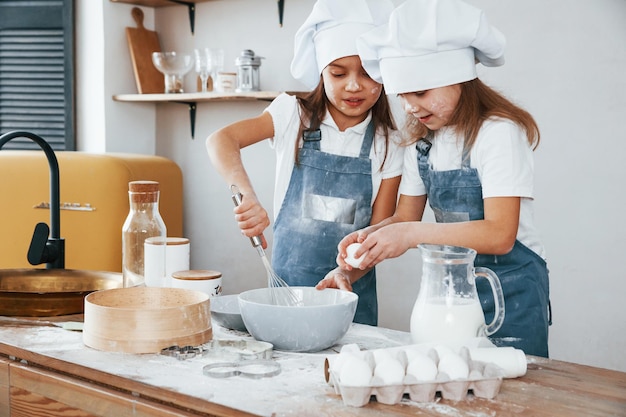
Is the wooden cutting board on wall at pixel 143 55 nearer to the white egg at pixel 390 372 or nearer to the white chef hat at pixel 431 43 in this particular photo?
the white chef hat at pixel 431 43

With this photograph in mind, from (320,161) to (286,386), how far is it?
3.57ft

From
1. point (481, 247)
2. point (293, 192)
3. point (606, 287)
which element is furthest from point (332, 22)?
point (606, 287)

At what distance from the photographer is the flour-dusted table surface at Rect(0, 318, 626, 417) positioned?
1.09 m

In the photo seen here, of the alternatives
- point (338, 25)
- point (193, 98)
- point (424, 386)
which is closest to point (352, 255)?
point (424, 386)

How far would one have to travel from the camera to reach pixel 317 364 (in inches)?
51.6

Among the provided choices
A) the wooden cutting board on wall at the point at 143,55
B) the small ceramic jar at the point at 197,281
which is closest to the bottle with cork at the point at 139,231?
the small ceramic jar at the point at 197,281

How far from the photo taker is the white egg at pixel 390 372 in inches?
43.5

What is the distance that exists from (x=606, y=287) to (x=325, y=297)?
62.0 inches

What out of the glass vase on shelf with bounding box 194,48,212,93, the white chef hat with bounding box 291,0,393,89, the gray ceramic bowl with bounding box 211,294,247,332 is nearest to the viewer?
the gray ceramic bowl with bounding box 211,294,247,332

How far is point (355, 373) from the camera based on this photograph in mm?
1098

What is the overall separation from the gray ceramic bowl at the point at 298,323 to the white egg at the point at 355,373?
24cm

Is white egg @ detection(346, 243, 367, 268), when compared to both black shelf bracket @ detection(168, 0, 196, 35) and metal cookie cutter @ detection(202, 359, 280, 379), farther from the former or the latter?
black shelf bracket @ detection(168, 0, 196, 35)

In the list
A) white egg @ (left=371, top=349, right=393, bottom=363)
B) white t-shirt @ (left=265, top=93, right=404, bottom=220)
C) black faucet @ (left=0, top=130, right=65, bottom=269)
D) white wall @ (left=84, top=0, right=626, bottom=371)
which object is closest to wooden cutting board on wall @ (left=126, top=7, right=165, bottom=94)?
white wall @ (left=84, top=0, right=626, bottom=371)

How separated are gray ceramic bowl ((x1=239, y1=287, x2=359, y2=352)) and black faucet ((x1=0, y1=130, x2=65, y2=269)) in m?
0.69
